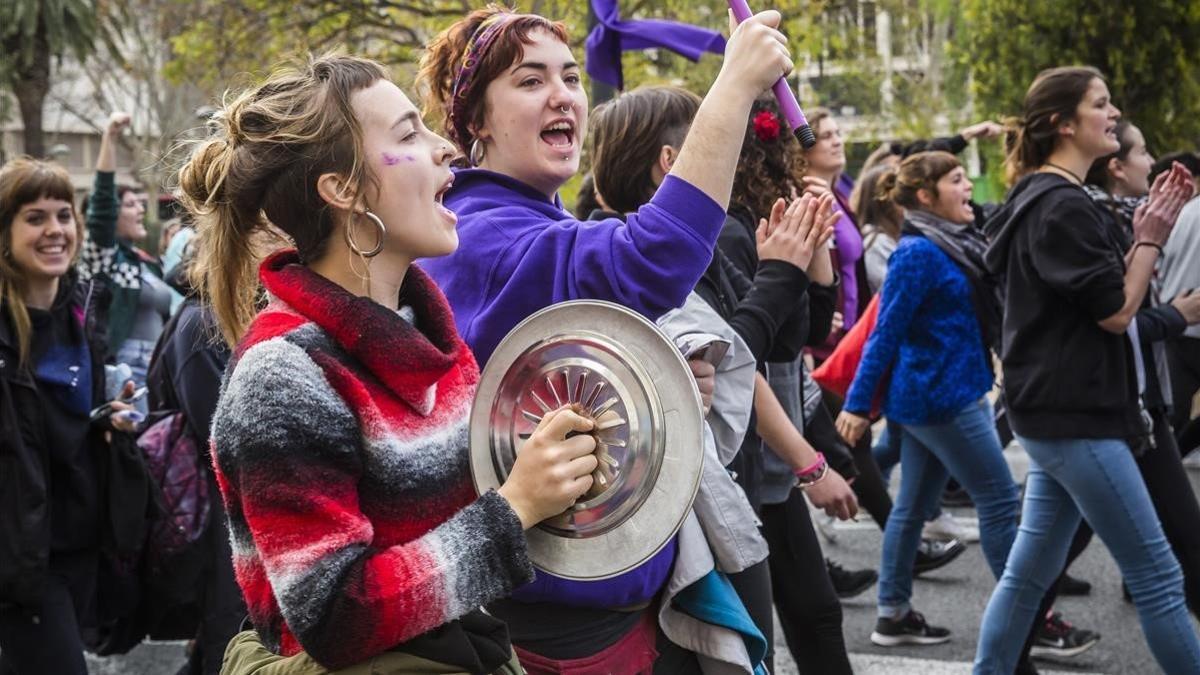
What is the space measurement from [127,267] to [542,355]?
6.07 meters

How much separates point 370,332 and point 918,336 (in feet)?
14.2

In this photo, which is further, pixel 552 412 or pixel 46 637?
pixel 46 637

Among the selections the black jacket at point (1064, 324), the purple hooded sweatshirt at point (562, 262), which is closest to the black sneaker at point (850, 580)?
the black jacket at point (1064, 324)

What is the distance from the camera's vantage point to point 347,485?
189cm

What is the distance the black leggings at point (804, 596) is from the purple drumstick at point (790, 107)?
1.85 m

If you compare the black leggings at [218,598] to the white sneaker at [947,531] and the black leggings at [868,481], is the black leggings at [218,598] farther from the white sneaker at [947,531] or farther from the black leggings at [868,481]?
the white sneaker at [947,531]

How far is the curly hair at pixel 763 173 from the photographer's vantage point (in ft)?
12.9

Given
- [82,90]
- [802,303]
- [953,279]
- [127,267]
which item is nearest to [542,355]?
[802,303]

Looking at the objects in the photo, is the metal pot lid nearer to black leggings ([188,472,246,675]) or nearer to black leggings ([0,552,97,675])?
black leggings ([0,552,97,675])

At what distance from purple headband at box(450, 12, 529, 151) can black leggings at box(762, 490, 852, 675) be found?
1.68 m

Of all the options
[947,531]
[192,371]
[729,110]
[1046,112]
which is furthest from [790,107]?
[947,531]

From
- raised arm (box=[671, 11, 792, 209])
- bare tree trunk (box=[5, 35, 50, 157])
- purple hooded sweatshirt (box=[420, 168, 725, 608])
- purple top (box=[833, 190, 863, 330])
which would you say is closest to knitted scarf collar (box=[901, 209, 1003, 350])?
purple top (box=[833, 190, 863, 330])

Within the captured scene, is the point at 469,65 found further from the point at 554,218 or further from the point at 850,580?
the point at 850,580

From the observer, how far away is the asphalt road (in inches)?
218
